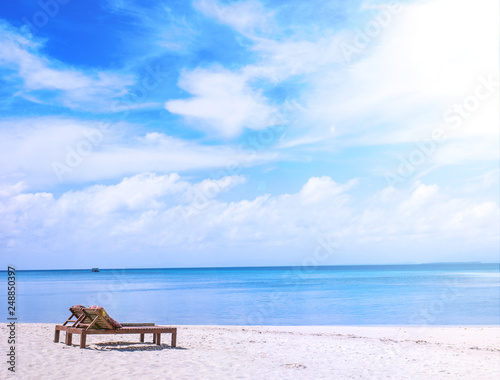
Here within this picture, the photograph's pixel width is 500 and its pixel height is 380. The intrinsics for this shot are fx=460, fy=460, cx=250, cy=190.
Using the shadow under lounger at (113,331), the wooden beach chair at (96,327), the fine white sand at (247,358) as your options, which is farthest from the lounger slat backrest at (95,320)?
the fine white sand at (247,358)

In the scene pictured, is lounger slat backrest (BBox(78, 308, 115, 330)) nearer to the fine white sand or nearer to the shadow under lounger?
the shadow under lounger

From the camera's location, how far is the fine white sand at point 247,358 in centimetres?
939

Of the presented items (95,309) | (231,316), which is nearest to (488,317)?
(231,316)

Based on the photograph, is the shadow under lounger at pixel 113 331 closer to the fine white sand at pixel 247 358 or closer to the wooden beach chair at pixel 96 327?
the wooden beach chair at pixel 96 327

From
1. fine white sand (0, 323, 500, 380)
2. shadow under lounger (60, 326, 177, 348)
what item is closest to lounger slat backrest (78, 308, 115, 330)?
shadow under lounger (60, 326, 177, 348)

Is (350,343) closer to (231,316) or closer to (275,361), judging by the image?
(275,361)

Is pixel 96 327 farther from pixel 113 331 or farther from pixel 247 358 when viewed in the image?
pixel 247 358

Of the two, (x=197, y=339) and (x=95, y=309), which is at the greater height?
(x=95, y=309)

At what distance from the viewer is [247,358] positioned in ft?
37.5

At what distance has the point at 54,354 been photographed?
35.2ft

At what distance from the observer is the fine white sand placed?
9.39 metres

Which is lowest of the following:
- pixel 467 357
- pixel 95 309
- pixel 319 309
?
pixel 319 309

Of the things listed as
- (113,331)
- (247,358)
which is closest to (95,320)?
(113,331)

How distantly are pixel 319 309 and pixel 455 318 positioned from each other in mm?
9257
